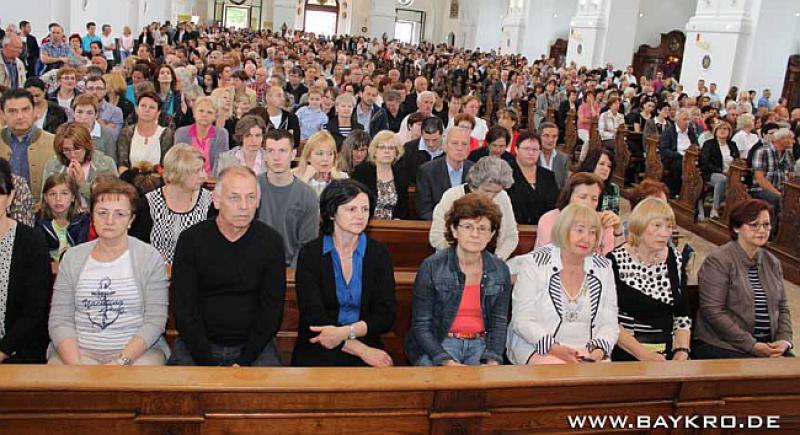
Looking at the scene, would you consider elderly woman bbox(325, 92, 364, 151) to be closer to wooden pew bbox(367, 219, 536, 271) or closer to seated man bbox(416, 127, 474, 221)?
seated man bbox(416, 127, 474, 221)

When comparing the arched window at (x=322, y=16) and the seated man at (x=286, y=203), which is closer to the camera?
the seated man at (x=286, y=203)

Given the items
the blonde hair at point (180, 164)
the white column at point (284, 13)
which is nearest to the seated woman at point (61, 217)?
the blonde hair at point (180, 164)

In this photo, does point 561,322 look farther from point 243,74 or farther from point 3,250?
point 243,74

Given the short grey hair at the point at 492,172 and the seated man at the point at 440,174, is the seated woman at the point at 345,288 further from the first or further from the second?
the seated man at the point at 440,174

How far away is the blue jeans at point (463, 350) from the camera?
11.1ft

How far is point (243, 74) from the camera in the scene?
9.44 m

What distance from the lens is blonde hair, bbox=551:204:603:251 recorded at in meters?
3.37

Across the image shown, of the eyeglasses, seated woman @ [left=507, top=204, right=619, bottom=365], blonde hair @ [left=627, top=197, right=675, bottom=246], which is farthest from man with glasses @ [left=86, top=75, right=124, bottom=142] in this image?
blonde hair @ [left=627, top=197, right=675, bottom=246]

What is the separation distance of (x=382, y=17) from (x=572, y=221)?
38787 mm

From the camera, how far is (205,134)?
5.87 meters

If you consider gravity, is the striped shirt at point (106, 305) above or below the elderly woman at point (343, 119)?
below

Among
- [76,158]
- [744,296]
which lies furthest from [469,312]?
[76,158]

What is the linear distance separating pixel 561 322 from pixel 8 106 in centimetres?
388

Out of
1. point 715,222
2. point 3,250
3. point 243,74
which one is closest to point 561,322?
point 3,250
